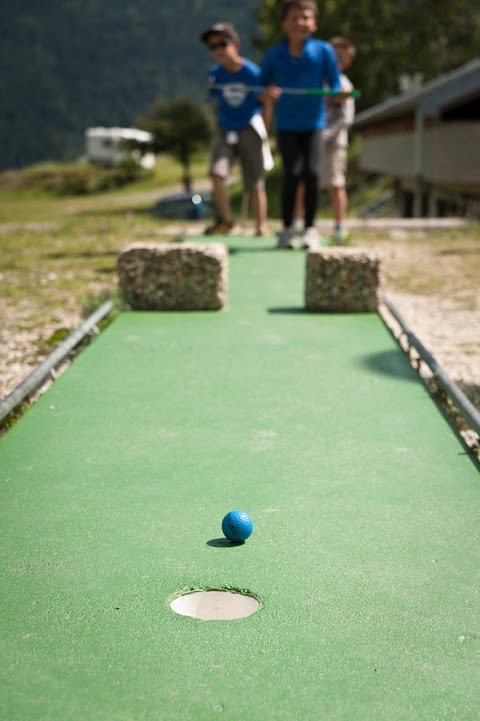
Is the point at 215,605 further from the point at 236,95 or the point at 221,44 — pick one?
the point at 236,95

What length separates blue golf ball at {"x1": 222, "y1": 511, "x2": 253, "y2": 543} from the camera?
10.0 ft

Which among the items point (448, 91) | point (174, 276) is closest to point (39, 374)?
point (174, 276)

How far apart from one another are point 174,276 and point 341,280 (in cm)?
113

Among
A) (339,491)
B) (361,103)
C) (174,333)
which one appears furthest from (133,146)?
(339,491)

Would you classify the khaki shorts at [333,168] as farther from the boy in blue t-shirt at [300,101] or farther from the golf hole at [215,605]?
the golf hole at [215,605]

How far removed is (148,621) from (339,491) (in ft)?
3.65

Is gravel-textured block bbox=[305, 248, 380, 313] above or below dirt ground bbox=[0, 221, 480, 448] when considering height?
above

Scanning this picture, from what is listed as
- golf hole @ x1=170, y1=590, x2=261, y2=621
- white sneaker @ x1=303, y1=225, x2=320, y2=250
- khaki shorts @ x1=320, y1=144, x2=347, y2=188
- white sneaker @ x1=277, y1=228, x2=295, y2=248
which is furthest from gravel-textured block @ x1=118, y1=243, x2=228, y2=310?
golf hole @ x1=170, y1=590, x2=261, y2=621

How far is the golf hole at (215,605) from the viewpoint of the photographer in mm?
2664

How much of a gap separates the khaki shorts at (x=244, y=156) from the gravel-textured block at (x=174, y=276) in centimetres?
380

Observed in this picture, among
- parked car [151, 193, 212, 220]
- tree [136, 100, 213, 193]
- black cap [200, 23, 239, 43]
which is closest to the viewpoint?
black cap [200, 23, 239, 43]

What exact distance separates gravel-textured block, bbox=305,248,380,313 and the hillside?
124 metres

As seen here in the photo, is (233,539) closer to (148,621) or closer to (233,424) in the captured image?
(148,621)

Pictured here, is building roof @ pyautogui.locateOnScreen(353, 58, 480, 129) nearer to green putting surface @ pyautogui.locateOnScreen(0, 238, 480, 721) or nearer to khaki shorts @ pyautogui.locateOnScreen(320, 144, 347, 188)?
khaki shorts @ pyautogui.locateOnScreen(320, 144, 347, 188)
